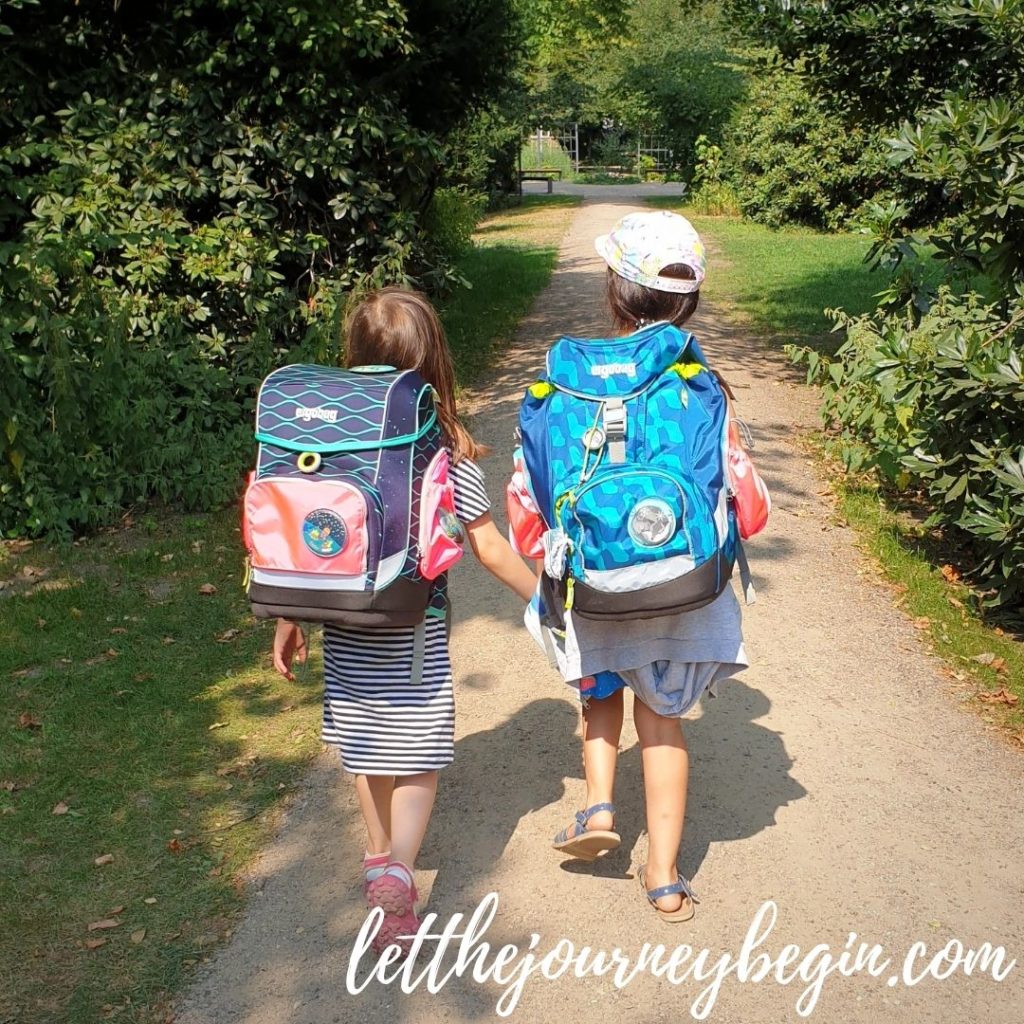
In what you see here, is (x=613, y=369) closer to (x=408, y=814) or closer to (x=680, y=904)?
(x=408, y=814)

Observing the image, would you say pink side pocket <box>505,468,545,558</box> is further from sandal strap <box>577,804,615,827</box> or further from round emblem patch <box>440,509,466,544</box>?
sandal strap <box>577,804,615,827</box>

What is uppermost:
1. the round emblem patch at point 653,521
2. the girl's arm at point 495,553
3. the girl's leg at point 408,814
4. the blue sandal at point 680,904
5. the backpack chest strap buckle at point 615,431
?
the backpack chest strap buckle at point 615,431

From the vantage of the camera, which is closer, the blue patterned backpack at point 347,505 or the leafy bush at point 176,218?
the blue patterned backpack at point 347,505

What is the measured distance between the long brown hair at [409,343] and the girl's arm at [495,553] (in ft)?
0.60

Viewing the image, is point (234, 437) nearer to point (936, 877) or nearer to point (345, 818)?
point (345, 818)

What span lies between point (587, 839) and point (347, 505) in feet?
3.89

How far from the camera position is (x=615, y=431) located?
2.96 m

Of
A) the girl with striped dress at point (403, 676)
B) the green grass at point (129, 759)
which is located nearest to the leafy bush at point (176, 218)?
the green grass at point (129, 759)

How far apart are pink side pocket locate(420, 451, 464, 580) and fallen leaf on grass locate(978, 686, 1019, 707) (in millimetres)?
2663

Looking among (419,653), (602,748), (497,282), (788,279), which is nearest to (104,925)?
(419,653)

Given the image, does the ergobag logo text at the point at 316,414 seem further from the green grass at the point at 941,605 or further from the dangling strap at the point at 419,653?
the green grass at the point at 941,605

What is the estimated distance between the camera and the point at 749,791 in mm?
3998

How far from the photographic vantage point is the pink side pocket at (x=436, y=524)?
2955 millimetres

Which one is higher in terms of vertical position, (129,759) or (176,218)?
(176,218)
